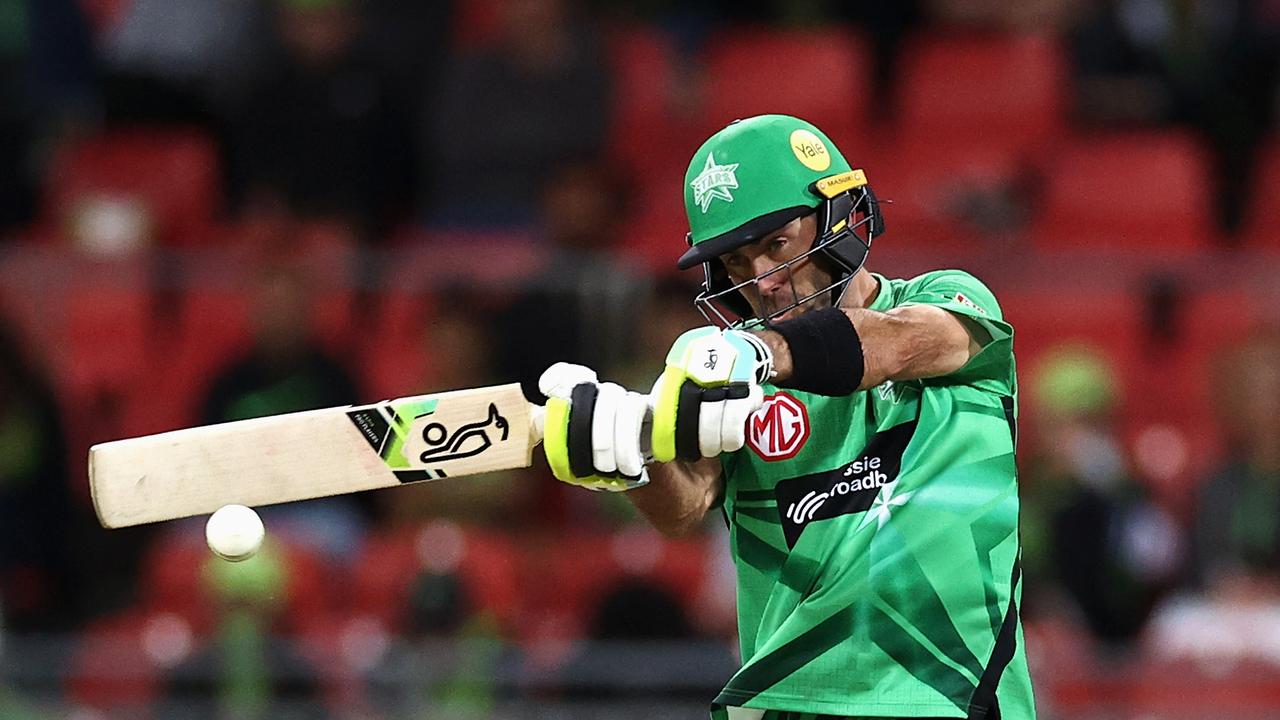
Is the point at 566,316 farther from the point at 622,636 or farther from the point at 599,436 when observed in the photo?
the point at 599,436

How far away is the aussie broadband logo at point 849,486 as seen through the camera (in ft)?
14.4

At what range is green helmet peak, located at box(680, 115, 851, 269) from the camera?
14.1 ft

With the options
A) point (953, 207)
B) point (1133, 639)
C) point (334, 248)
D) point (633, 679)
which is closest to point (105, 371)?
point (334, 248)

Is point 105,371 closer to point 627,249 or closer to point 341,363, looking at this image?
point 341,363

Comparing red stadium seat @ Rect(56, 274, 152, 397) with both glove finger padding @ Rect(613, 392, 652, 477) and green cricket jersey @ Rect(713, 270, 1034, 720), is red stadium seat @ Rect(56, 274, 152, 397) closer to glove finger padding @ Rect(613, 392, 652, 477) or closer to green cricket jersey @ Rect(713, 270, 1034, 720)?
green cricket jersey @ Rect(713, 270, 1034, 720)

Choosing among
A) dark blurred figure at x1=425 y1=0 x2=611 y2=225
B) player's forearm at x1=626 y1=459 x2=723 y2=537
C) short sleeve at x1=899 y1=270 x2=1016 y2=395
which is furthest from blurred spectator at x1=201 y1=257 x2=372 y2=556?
short sleeve at x1=899 y1=270 x2=1016 y2=395

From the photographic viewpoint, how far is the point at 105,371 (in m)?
9.14

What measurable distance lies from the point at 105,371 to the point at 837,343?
5.92 metres

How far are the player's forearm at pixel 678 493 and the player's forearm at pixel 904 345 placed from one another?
556 millimetres

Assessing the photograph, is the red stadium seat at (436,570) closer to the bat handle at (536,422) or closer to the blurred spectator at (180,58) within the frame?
the blurred spectator at (180,58)

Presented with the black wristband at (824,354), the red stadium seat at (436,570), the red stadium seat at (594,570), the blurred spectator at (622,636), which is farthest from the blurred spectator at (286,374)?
the black wristband at (824,354)

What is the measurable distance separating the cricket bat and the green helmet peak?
567mm

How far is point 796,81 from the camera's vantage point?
33.8 feet

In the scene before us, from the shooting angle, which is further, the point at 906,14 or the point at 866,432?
the point at 906,14
